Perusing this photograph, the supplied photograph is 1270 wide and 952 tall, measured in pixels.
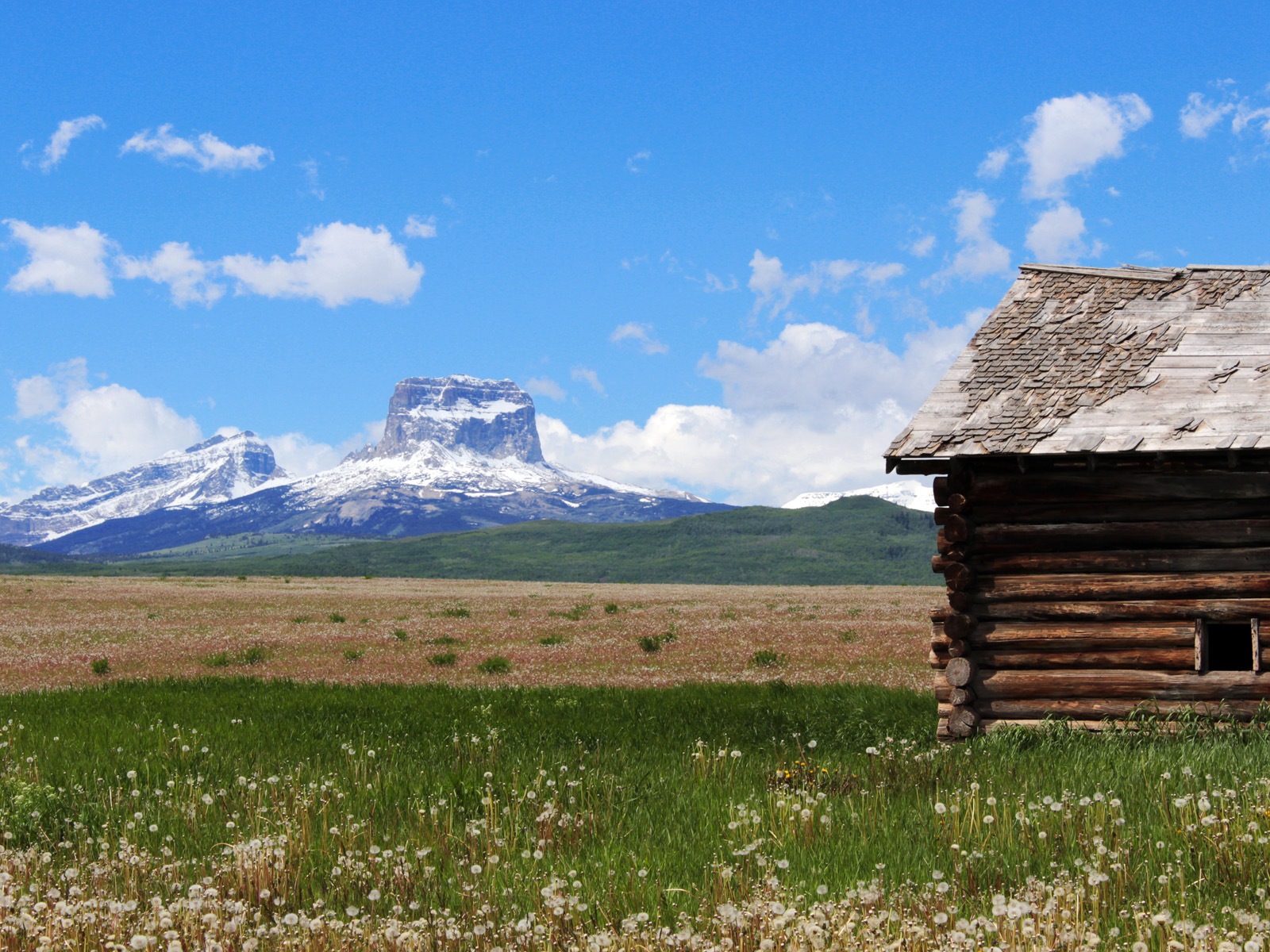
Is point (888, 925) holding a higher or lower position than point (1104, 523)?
lower

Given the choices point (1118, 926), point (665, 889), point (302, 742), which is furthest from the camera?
point (302, 742)

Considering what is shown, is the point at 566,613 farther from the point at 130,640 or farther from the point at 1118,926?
the point at 1118,926

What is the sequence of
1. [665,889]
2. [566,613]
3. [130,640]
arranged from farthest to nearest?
[566,613], [130,640], [665,889]

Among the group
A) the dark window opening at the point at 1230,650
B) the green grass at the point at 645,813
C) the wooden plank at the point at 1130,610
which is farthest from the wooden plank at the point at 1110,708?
the dark window opening at the point at 1230,650

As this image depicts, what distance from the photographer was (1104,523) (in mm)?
14086

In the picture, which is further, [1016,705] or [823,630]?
[823,630]

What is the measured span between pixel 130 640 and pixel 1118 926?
33.7 metres

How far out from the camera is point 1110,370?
15.3 metres

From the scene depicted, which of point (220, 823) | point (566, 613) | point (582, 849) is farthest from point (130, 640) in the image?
point (582, 849)

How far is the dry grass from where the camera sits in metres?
24.3

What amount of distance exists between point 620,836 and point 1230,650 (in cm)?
1512

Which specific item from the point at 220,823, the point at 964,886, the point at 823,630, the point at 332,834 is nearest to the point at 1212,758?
the point at 964,886

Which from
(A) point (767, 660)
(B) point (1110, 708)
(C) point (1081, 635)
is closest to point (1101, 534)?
(C) point (1081, 635)

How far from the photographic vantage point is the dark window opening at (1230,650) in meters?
17.8
